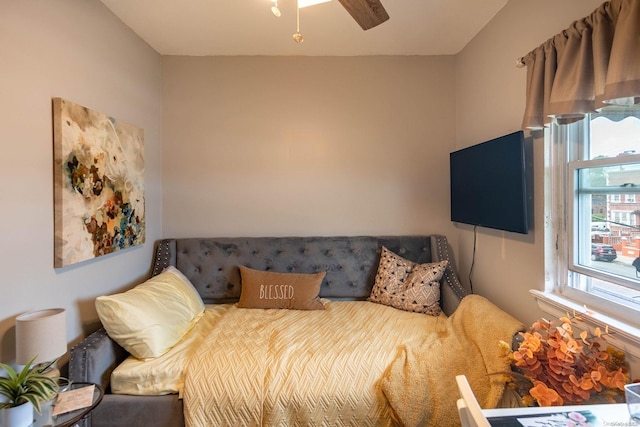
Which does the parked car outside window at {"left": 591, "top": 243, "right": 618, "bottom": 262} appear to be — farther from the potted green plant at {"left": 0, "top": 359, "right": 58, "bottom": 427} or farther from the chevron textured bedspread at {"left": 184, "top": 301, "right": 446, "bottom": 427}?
the potted green plant at {"left": 0, "top": 359, "right": 58, "bottom": 427}

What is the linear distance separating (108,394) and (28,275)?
2.37 ft

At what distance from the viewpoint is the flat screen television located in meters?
1.67

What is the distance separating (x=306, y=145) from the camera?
2.71 m

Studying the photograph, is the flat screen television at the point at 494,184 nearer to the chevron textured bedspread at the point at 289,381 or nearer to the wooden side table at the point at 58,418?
the chevron textured bedspread at the point at 289,381

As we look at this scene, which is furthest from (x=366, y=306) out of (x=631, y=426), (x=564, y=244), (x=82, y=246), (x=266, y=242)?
(x=82, y=246)

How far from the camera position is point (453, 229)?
2734 mm

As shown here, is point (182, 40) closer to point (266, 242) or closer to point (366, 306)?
point (266, 242)

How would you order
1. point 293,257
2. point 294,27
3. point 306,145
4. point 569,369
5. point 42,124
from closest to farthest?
point 569,369
point 42,124
point 294,27
point 293,257
point 306,145

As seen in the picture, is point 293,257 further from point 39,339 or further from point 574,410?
point 574,410

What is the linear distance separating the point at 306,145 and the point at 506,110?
1488 millimetres

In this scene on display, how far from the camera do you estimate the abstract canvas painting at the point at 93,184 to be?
160 centimetres

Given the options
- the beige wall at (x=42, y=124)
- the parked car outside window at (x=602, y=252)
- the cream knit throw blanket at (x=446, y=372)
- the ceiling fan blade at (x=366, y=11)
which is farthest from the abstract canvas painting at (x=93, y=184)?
the parked car outside window at (x=602, y=252)

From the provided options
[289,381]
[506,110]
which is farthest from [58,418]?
[506,110]

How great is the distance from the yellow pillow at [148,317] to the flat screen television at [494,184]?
2038mm
